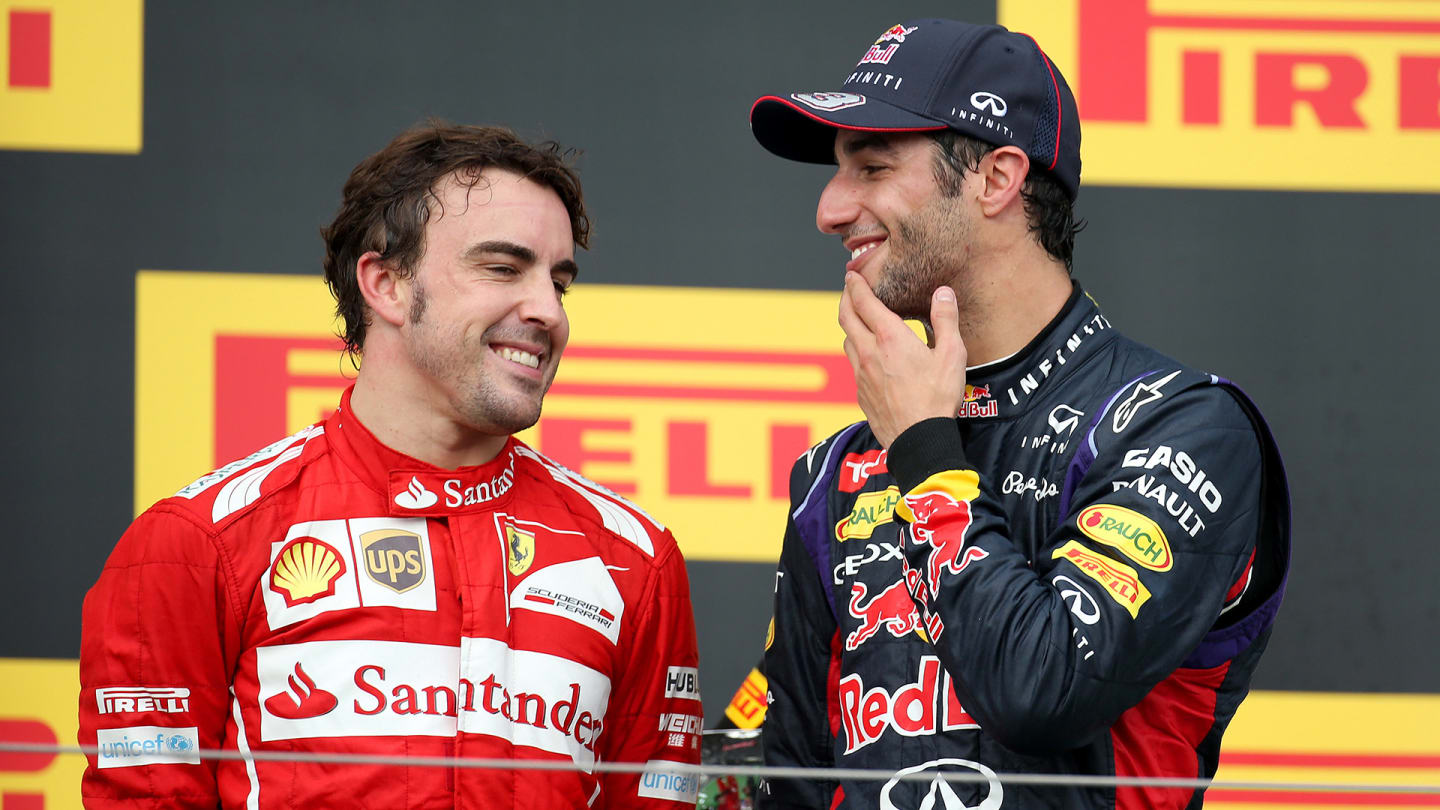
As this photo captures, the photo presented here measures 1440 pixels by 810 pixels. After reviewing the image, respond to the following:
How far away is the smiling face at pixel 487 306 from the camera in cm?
144

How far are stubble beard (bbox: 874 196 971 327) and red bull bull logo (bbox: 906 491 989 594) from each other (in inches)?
11.1

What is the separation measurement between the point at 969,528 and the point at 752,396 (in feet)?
3.78

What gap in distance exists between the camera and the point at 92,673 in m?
1.31

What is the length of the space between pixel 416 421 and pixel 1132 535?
2.43 feet

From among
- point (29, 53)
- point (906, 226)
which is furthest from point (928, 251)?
point (29, 53)

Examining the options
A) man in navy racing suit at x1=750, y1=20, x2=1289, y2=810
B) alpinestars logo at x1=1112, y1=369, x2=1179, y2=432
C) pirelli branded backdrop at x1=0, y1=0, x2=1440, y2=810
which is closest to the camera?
man in navy racing suit at x1=750, y1=20, x2=1289, y2=810

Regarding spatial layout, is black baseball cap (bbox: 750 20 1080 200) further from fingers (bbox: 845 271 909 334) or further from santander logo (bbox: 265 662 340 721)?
santander logo (bbox: 265 662 340 721)

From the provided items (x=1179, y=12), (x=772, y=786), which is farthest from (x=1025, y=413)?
(x=1179, y=12)

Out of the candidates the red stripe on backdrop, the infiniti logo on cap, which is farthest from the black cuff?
the red stripe on backdrop

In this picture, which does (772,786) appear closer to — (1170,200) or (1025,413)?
(1025,413)

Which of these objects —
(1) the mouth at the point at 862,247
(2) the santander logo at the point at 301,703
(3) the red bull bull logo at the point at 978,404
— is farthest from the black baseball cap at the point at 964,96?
(2) the santander logo at the point at 301,703

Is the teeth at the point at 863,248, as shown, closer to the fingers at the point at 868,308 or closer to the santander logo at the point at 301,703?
the fingers at the point at 868,308

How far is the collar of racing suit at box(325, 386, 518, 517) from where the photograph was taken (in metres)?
1.41

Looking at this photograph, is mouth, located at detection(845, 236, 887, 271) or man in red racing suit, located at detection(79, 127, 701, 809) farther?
mouth, located at detection(845, 236, 887, 271)
